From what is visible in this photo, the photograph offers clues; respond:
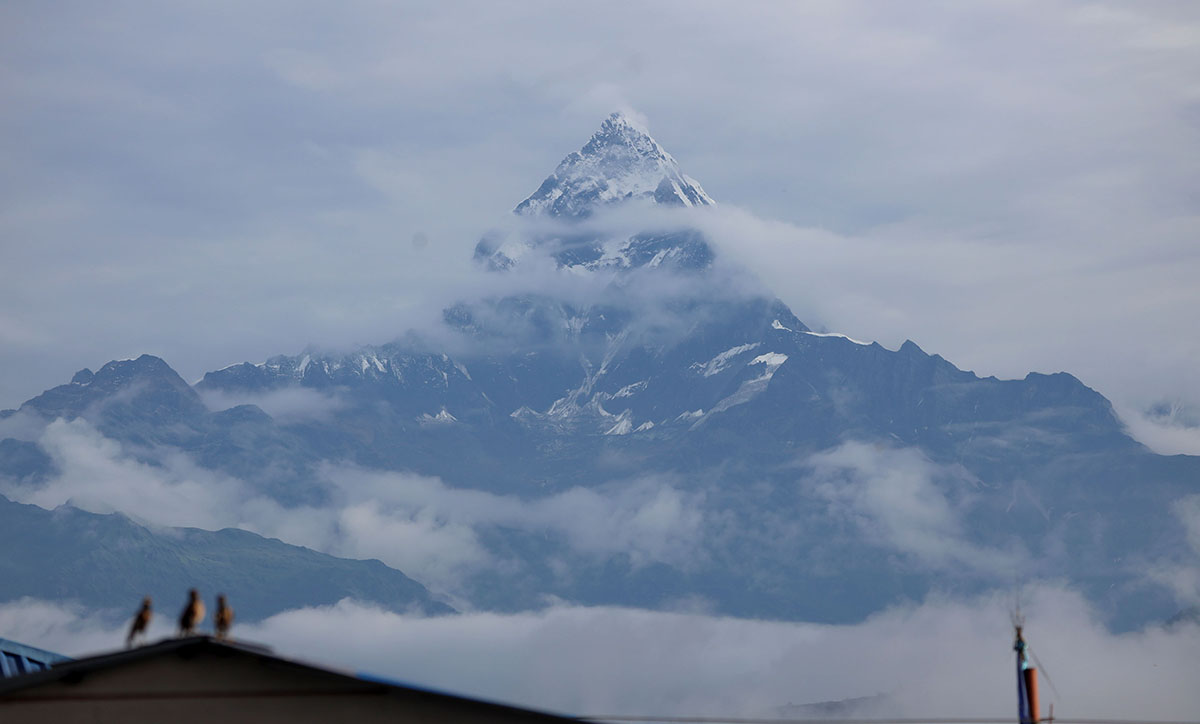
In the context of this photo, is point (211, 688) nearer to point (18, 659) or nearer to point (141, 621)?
point (141, 621)

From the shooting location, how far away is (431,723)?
3491 centimetres

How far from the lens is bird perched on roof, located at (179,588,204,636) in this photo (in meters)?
34.0

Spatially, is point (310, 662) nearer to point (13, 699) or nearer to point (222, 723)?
point (222, 723)

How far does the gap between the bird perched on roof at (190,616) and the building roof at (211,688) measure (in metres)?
0.38

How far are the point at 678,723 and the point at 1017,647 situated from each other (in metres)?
22.1

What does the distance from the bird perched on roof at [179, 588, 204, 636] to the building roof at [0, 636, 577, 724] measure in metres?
0.38

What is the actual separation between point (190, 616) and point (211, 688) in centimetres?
178

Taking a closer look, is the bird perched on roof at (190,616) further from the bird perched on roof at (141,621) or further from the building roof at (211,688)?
the bird perched on roof at (141,621)

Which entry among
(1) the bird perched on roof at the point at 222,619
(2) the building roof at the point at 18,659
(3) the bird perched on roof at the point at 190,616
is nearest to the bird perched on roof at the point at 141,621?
(3) the bird perched on roof at the point at 190,616

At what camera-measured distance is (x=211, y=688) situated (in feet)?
113

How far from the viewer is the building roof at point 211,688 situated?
33.9 m

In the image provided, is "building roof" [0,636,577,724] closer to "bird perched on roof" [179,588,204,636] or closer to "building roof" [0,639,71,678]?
"bird perched on roof" [179,588,204,636]

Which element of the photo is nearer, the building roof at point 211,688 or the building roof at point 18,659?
the building roof at point 211,688

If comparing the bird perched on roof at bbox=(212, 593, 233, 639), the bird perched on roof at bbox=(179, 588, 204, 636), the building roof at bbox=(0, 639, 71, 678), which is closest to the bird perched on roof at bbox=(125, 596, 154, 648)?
the bird perched on roof at bbox=(179, 588, 204, 636)
